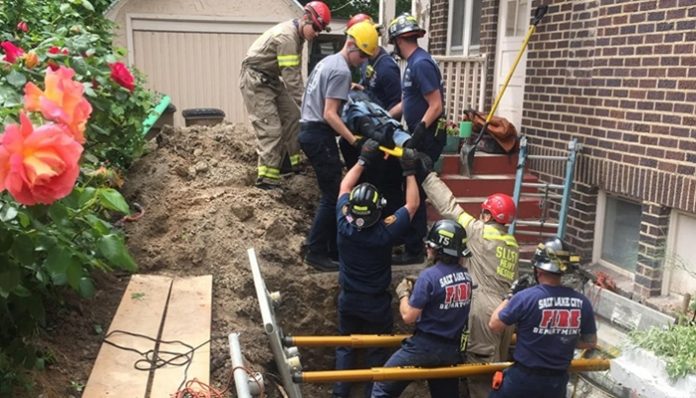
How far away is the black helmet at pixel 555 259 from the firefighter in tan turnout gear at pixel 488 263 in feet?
2.13

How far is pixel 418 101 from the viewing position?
5570mm

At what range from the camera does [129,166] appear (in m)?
6.44

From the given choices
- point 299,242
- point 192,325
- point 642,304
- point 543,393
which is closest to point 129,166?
point 299,242

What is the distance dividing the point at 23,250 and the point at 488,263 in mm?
3390

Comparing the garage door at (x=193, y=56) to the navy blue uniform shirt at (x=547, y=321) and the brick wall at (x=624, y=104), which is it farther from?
the navy blue uniform shirt at (x=547, y=321)

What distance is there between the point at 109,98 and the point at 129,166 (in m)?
2.61

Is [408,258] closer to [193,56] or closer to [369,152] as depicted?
[369,152]

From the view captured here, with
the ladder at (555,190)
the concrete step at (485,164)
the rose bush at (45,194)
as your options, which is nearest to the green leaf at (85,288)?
the rose bush at (45,194)

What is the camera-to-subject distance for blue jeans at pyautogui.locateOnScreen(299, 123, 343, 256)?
542 cm

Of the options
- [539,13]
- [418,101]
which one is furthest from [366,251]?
[539,13]

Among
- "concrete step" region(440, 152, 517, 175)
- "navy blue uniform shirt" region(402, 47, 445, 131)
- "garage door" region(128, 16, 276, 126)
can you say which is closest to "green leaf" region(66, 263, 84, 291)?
"navy blue uniform shirt" region(402, 47, 445, 131)

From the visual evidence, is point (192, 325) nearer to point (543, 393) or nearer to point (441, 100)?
point (543, 393)

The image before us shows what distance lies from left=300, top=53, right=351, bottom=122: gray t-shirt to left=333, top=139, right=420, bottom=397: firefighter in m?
0.60

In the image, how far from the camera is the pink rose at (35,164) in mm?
1722
